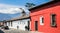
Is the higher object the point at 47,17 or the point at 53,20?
the point at 47,17

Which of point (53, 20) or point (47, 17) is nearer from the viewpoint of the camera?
point (53, 20)

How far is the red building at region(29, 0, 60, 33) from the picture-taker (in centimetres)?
2209

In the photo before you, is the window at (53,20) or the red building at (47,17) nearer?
the red building at (47,17)

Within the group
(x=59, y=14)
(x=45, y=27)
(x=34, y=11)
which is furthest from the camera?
(x=34, y=11)

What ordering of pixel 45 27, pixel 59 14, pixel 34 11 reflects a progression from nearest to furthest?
pixel 59 14 → pixel 45 27 → pixel 34 11

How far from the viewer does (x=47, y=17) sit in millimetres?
24484

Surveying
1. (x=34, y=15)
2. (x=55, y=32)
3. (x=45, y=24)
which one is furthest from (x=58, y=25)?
(x=34, y=15)

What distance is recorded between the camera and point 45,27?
25.2 m

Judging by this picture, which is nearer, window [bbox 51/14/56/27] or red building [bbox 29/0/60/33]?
red building [bbox 29/0/60/33]

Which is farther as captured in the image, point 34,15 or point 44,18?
point 34,15

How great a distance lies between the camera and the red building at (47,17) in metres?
22.1

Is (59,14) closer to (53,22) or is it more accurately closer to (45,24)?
(53,22)

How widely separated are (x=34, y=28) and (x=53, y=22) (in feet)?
24.2

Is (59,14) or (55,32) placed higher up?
(59,14)
